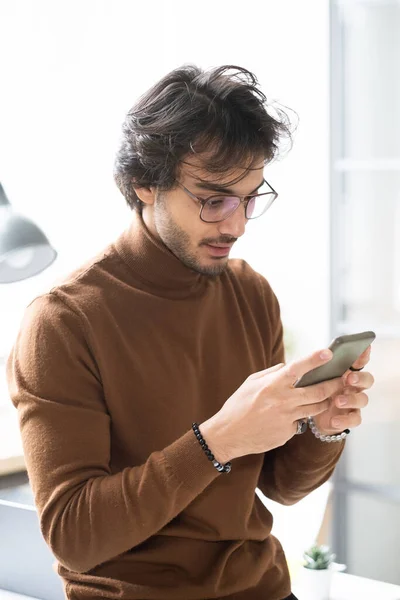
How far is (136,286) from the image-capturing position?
1.29 m

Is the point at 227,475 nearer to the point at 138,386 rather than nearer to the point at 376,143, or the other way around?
the point at 138,386

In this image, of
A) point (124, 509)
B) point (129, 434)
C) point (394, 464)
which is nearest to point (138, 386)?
point (129, 434)

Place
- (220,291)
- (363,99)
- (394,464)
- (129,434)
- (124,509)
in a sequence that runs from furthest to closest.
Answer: (394,464) < (363,99) < (220,291) < (129,434) < (124,509)

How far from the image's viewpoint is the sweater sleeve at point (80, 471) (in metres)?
1.10

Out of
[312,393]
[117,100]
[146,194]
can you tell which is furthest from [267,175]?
[312,393]

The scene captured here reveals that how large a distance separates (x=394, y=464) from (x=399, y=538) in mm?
237

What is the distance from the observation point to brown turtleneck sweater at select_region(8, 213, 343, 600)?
111 centimetres

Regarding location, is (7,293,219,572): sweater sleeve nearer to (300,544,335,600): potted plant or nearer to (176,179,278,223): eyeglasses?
(176,179,278,223): eyeglasses

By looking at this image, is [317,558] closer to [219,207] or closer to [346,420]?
[346,420]

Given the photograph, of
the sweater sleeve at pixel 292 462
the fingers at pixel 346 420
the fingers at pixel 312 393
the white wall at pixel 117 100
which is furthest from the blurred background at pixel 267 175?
Answer: the fingers at pixel 312 393

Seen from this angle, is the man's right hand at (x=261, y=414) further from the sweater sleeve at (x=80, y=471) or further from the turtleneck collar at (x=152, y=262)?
the turtleneck collar at (x=152, y=262)

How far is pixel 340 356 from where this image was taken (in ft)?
3.65

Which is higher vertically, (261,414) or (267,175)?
(267,175)

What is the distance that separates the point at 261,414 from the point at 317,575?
0.76m
